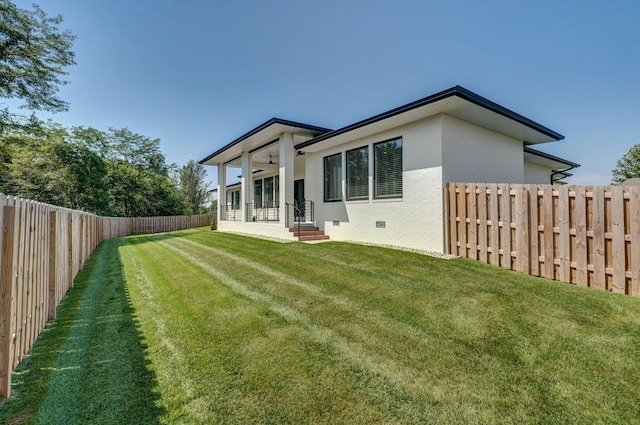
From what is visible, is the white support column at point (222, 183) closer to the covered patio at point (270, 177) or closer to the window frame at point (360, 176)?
the covered patio at point (270, 177)

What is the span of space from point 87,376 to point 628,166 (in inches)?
1708

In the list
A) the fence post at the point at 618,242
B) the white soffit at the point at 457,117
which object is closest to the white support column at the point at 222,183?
the white soffit at the point at 457,117

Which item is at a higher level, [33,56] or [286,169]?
[33,56]

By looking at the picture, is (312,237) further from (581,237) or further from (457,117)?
(581,237)

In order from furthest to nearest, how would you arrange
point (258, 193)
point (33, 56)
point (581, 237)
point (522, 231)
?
point (258, 193) → point (33, 56) → point (522, 231) → point (581, 237)

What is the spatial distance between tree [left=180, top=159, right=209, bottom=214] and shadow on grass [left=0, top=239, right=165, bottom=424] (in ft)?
111

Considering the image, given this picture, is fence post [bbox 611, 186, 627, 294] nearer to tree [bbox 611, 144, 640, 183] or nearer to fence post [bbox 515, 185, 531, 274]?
fence post [bbox 515, 185, 531, 274]

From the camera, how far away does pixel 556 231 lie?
16.3ft

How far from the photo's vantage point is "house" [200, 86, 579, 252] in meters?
7.12

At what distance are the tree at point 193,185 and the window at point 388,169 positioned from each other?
3170 centimetres

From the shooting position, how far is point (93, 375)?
2432 millimetres

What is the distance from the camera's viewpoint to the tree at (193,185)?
35.2m

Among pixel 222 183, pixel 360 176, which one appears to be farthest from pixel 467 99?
pixel 222 183

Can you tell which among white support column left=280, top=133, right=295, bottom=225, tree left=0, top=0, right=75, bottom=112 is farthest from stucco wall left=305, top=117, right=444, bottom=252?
tree left=0, top=0, right=75, bottom=112
